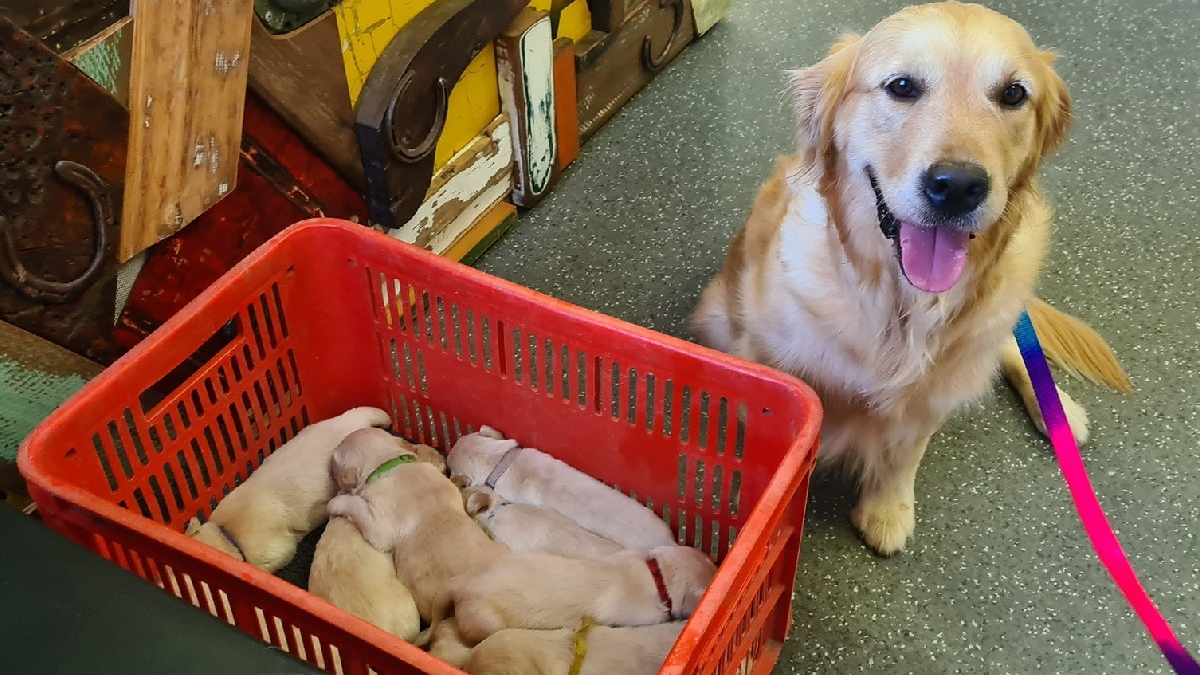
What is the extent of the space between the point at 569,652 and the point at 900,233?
63 cm

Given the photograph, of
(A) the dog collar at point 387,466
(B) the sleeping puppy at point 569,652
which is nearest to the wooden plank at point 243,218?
(A) the dog collar at point 387,466

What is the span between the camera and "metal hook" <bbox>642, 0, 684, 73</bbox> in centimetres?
227

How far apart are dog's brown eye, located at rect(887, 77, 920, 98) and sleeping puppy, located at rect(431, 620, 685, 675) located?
698mm

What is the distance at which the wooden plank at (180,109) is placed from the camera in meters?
1.17

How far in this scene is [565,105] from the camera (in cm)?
199

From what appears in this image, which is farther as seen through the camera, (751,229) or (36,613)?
(751,229)

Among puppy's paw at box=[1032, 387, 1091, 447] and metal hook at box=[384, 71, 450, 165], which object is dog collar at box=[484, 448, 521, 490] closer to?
metal hook at box=[384, 71, 450, 165]

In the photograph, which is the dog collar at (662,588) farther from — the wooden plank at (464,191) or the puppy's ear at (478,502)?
the wooden plank at (464,191)

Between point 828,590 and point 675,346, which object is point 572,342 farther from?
point 828,590

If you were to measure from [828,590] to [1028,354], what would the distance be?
449mm

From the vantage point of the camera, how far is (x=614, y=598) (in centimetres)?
111

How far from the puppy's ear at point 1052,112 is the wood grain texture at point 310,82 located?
1.01 metres

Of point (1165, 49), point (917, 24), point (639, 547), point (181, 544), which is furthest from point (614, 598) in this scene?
point (1165, 49)

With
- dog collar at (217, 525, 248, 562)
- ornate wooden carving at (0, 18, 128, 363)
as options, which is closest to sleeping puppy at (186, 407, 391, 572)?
dog collar at (217, 525, 248, 562)
